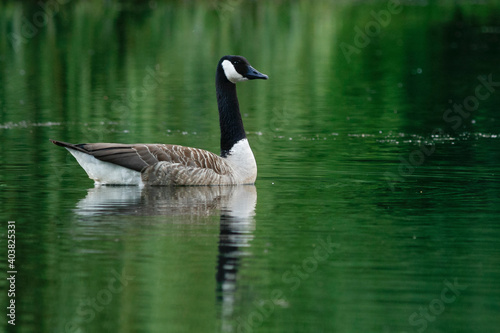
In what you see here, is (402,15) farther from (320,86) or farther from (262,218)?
(262,218)

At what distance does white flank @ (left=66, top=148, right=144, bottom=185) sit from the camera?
53.7ft

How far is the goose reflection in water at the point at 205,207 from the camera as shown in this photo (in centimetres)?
1159

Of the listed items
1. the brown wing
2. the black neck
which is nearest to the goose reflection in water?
the brown wing

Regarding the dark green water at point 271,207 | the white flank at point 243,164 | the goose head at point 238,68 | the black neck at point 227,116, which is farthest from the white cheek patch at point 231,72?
the dark green water at point 271,207

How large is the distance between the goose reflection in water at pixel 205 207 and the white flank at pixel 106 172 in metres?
0.13

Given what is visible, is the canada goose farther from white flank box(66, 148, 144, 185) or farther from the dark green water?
the dark green water

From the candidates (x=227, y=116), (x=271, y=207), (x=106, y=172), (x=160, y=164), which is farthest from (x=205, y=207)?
(x=227, y=116)

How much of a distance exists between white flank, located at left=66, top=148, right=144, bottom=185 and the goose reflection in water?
133mm

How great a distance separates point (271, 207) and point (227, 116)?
3.49 metres

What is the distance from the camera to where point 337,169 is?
1853 cm

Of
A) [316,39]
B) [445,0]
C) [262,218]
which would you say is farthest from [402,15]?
[262,218]

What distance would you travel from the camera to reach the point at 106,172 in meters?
16.6

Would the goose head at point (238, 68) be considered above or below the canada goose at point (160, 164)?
above

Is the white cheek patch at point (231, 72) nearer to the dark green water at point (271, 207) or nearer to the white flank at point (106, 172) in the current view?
the dark green water at point (271, 207)
